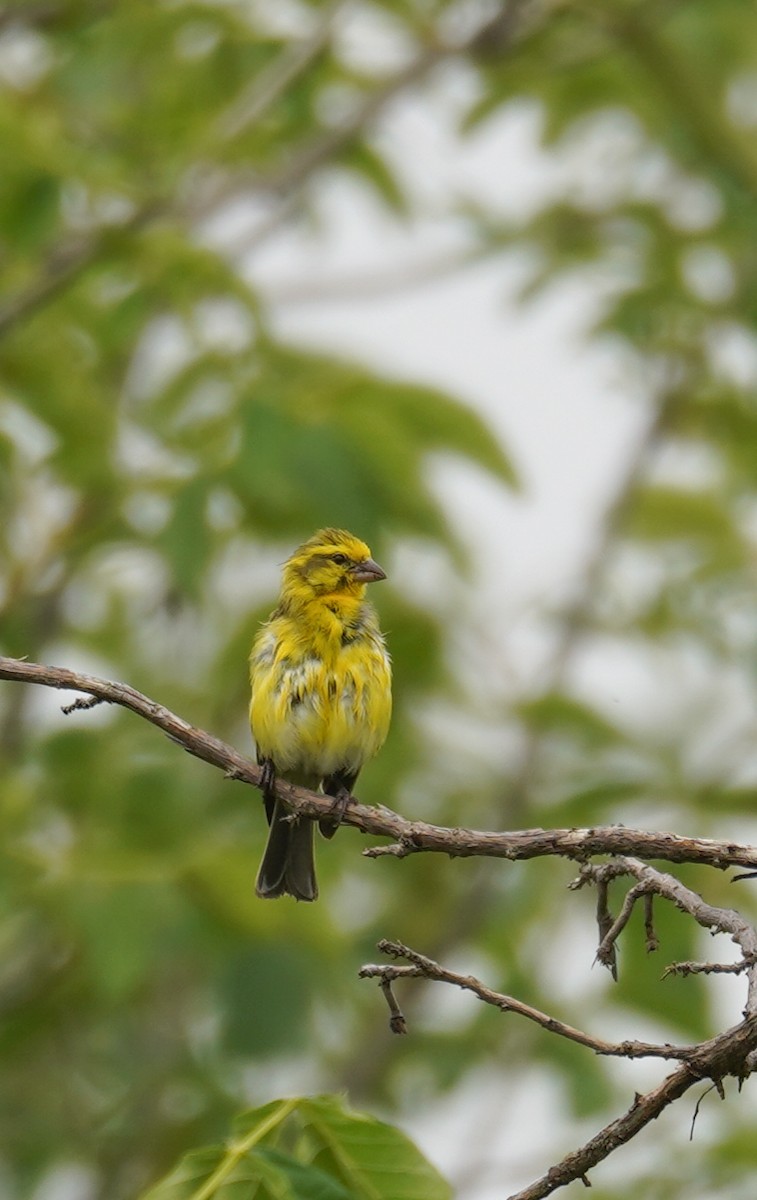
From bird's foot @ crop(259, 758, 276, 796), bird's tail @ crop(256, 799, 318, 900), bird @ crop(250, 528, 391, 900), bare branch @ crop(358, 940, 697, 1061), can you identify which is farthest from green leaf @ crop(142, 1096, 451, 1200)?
bird's tail @ crop(256, 799, 318, 900)

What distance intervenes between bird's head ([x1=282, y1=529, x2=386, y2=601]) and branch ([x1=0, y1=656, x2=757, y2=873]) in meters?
2.81

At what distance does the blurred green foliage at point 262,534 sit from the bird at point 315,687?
0.21m

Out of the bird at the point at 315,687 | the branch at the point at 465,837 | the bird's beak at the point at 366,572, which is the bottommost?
the branch at the point at 465,837

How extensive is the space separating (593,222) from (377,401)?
134 inches

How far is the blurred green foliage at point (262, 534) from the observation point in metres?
6.68

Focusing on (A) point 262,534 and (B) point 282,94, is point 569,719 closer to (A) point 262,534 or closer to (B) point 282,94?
(A) point 262,534

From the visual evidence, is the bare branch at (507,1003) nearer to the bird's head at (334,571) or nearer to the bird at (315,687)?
the bird at (315,687)

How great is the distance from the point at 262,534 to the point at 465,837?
4505 millimetres

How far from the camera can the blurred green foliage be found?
668 centimetres

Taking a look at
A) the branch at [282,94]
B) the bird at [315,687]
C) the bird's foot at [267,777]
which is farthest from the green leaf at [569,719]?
the branch at [282,94]

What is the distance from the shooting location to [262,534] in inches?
301

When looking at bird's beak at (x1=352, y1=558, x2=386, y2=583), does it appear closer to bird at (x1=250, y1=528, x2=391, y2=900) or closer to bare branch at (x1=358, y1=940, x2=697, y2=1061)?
bird at (x1=250, y1=528, x2=391, y2=900)

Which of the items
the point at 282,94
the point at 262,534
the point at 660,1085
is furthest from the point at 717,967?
the point at 282,94

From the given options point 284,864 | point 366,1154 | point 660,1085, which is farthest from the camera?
point 284,864
